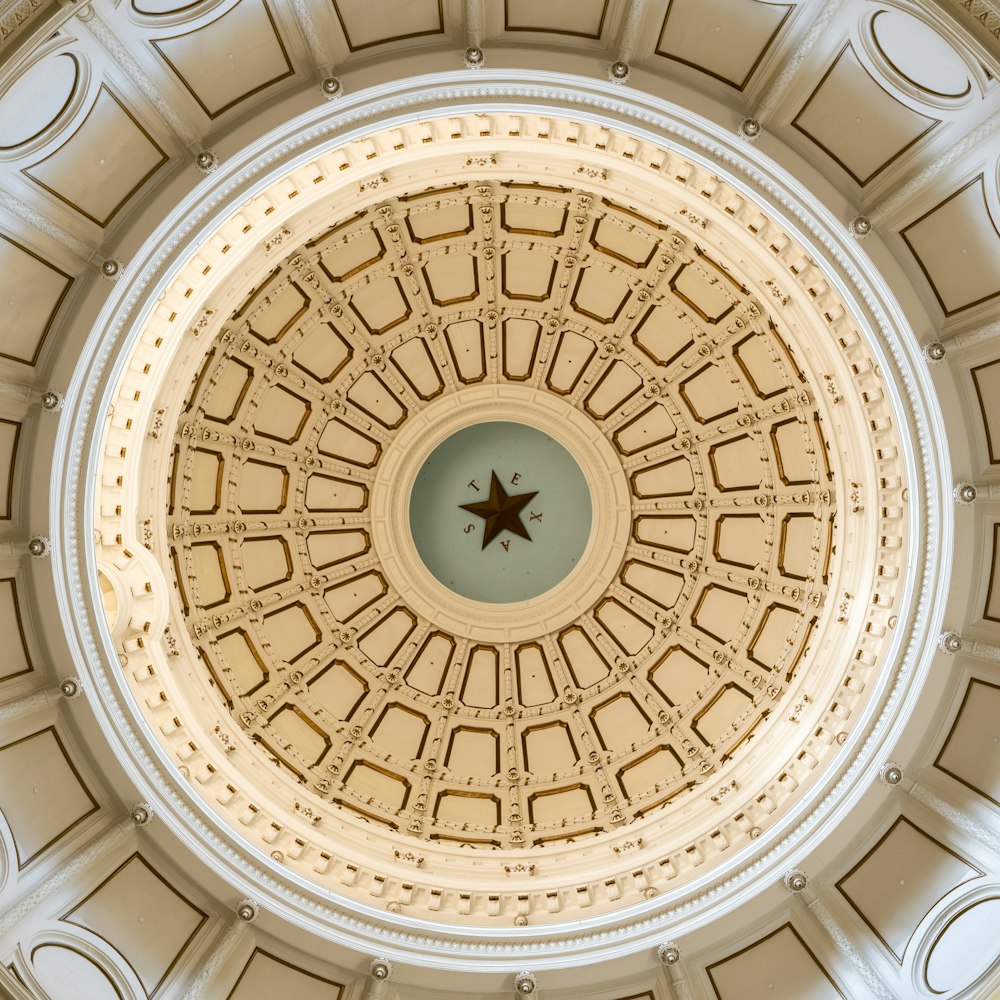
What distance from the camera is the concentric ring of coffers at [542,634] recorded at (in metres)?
14.3

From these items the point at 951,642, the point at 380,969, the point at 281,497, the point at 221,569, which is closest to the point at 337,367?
the point at 281,497

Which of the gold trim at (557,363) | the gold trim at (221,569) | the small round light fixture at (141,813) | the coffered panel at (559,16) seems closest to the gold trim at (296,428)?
the gold trim at (221,569)

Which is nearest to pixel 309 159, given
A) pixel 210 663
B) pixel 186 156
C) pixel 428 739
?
pixel 186 156

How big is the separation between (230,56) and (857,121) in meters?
7.74

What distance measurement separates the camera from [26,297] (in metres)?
10.9

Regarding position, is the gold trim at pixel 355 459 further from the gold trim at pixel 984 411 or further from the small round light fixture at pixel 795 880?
the gold trim at pixel 984 411

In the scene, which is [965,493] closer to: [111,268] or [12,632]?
[111,268]

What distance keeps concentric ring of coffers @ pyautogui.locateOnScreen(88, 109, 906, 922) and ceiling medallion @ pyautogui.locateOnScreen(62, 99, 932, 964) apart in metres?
0.06

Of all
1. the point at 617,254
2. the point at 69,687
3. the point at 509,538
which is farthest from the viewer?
the point at 509,538

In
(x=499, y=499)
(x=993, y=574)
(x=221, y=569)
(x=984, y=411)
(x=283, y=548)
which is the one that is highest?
(x=499, y=499)

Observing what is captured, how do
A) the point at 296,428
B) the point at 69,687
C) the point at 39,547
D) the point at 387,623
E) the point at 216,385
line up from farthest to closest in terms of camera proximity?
the point at 387,623 → the point at 296,428 → the point at 216,385 → the point at 69,687 → the point at 39,547

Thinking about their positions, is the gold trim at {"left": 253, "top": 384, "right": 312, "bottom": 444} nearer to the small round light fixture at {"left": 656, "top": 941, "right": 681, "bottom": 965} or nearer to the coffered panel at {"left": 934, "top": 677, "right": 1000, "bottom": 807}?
the small round light fixture at {"left": 656, "top": 941, "right": 681, "bottom": 965}

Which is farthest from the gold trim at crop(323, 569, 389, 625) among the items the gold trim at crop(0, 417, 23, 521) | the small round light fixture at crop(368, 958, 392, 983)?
the gold trim at crop(0, 417, 23, 521)

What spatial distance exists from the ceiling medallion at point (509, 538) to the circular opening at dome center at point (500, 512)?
114mm
